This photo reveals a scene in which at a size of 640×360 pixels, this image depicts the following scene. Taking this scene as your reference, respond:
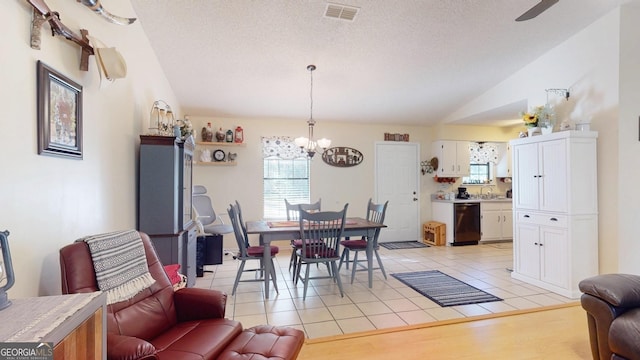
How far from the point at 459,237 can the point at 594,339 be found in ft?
13.0

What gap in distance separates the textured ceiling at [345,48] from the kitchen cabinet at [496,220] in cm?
188

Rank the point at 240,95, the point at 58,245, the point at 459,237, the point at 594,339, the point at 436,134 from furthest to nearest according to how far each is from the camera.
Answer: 1. the point at 436,134
2. the point at 459,237
3. the point at 240,95
4. the point at 594,339
5. the point at 58,245

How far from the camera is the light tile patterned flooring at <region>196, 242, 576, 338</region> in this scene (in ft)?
9.14

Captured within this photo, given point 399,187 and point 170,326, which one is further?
point 399,187

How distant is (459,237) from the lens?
5930mm

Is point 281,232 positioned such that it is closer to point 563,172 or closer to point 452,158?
point 563,172

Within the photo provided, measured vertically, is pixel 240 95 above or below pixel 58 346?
above

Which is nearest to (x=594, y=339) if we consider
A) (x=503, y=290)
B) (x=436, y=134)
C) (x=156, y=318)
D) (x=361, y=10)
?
(x=503, y=290)

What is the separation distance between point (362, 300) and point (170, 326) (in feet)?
6.48

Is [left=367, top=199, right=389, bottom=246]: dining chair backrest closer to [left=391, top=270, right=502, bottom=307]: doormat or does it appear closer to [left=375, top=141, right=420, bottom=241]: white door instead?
[left=391, top=270, right=502, bottom=307]: doormat

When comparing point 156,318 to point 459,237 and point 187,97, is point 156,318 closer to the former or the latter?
point 187,97

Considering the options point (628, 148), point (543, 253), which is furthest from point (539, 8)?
point (543, 253)

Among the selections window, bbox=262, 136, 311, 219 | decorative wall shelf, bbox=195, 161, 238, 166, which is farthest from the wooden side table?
window, bbox=262, 136, 311, 219

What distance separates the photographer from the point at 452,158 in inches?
247
